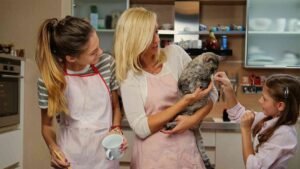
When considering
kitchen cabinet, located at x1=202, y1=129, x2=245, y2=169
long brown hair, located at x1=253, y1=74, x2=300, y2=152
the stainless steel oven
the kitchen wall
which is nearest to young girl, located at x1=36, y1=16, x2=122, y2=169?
long brown hair, located at x1=253, y1=74, x2=300, y2=152

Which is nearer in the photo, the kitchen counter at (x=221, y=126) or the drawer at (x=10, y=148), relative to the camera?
the drawer at (x=10, y=148)

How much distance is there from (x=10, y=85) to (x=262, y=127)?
1.77 metres

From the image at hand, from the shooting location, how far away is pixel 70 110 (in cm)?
120

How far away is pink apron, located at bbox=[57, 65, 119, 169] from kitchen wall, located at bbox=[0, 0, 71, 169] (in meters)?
1.76

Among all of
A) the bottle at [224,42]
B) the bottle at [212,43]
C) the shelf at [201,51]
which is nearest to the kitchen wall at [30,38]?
the shelf at [201,51]

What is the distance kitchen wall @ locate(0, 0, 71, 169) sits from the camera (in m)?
2.87

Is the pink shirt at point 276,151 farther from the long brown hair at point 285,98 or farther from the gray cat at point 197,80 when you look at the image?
the gray cat at point 197,80

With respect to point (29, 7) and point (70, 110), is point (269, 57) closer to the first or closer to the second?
point (29, 7)

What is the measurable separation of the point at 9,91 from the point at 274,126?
6.03 ft

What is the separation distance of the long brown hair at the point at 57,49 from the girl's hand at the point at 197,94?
0.40 metres

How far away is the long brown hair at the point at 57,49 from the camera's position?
1.15 metres

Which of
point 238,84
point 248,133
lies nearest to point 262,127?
point 248,133

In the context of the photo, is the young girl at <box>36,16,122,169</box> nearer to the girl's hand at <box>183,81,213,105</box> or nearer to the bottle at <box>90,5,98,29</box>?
the girl's hand at <box>183,81,213,105</box>

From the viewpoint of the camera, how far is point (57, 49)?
123 cm
